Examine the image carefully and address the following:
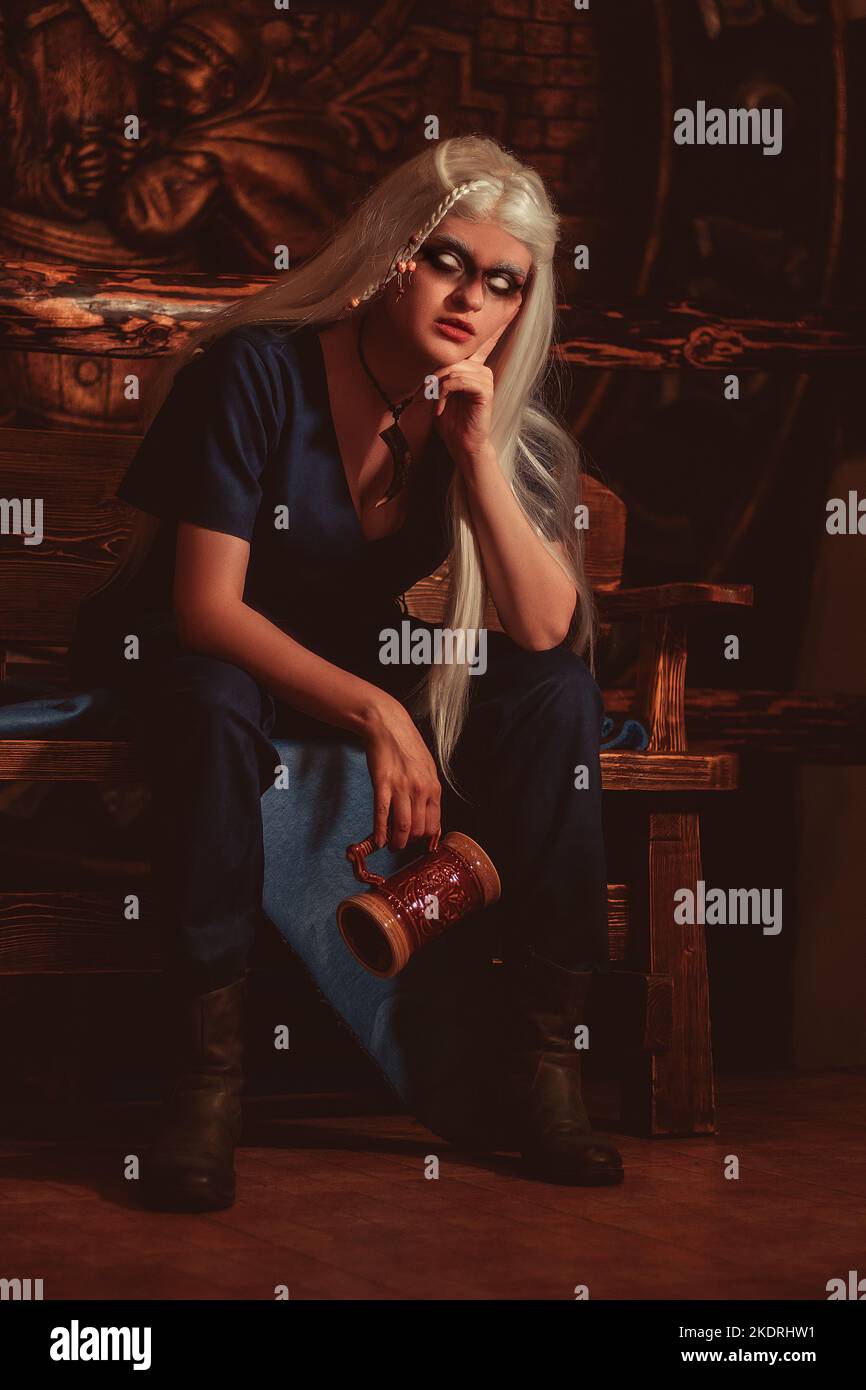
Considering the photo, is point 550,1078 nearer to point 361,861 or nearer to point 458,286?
point 361,861

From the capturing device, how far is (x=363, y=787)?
2896mm

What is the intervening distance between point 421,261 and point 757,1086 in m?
1.96

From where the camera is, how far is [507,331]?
9.61 feet

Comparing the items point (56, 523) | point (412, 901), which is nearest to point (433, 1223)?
point (412, 901)

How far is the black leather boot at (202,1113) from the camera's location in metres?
2.38

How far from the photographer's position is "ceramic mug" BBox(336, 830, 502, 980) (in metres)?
2.56

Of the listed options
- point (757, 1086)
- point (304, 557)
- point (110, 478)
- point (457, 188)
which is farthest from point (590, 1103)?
point (457, 188)

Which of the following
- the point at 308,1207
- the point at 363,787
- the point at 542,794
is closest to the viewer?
the point at 308,1207

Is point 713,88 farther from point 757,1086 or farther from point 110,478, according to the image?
point 757,1086

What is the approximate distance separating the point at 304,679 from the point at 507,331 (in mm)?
722

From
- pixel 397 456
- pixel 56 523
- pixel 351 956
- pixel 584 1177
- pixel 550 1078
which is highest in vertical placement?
pixel 397 456

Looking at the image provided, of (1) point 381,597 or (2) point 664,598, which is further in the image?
(2) point 664,598

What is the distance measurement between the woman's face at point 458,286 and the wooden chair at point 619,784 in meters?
0.63

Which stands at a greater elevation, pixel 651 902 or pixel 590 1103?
pixel 651 902
